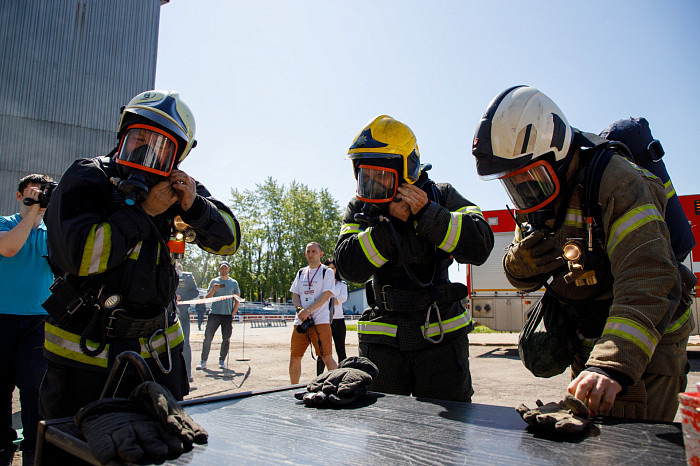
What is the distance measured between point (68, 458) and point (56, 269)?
1093 mm

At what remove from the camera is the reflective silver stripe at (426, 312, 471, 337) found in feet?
7.77

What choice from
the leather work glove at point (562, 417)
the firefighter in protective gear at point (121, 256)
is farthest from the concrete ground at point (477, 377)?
the leather work glove at point (562, 417)

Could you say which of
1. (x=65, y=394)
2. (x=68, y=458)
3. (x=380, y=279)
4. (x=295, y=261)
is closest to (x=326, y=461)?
(x=68, y=458)

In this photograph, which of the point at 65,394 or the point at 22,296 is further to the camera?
the point at 22,296

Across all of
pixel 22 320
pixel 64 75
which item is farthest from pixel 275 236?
pixel 22 320

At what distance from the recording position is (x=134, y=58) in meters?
15.4

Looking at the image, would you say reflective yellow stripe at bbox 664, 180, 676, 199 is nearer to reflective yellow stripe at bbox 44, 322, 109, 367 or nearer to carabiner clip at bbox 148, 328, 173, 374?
carabiner clip at bbox 148, 328, 173, 374

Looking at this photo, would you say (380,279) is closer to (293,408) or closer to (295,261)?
(293,408)

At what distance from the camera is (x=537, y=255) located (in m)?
2.06

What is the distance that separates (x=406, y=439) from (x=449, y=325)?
3.81 feet

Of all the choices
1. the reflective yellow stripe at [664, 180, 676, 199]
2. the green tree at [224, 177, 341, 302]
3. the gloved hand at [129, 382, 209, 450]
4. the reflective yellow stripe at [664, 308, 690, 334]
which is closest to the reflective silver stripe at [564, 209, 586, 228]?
the reflective yellow stripe at [664, 180, 676, 199]

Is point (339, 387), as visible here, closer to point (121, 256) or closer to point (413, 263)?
point (413, 263)

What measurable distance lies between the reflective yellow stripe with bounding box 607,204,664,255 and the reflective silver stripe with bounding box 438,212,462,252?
2.48 feet

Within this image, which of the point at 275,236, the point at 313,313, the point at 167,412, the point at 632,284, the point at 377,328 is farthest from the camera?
the point at 275,236
